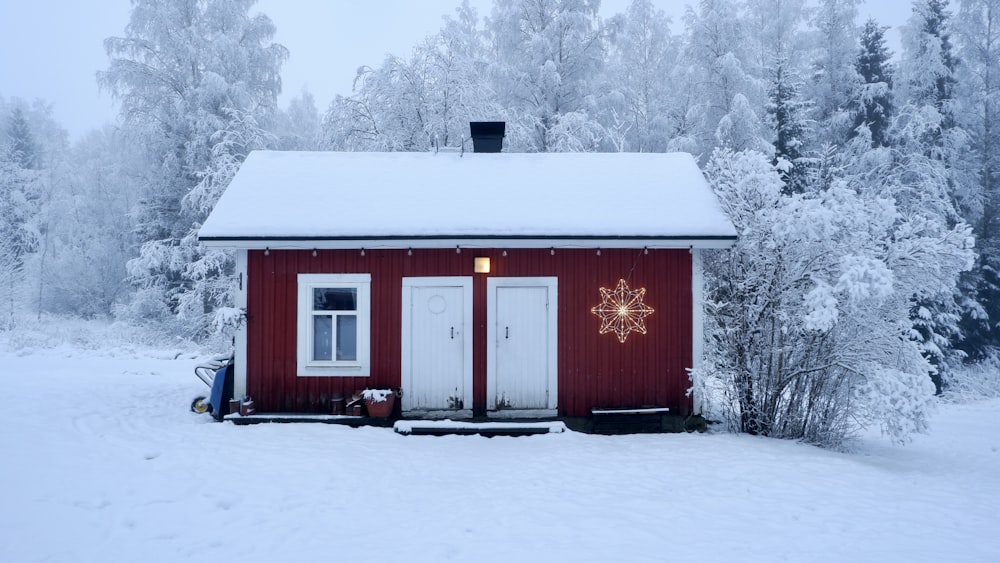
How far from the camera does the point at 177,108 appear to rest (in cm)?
1944

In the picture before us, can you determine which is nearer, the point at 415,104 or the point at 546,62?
the point at 415,104

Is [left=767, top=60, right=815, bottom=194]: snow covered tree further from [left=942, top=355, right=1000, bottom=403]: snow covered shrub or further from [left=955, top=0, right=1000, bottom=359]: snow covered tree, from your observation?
[left=942, top=355, right=1000, bottom=403]: snow covered shrub

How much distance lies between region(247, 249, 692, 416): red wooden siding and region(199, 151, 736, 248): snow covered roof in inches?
13.6

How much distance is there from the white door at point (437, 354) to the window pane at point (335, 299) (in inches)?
33.4

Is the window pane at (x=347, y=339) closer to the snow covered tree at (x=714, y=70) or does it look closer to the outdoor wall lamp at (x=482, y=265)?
the outdoor wall lamp at (x=482, y=265)

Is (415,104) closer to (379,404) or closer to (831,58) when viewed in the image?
(379,404)

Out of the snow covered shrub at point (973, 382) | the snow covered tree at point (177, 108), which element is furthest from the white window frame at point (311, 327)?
the snow covered shrub at point (973, 382)

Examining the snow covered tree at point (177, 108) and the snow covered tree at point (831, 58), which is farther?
the snow covered tree at point (831, 58)

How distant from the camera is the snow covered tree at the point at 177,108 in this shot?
19266 mm

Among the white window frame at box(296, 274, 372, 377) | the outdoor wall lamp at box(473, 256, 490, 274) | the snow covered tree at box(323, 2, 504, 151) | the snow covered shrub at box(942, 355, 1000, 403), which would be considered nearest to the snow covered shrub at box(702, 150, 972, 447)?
the outdoor wall lamp at box(473, 256, 490, 274)

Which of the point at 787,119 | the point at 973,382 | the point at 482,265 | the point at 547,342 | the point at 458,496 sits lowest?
the point at 973,382

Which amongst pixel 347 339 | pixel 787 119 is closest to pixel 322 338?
pixel 347 339

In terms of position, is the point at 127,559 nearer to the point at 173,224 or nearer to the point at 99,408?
the point at 99,408

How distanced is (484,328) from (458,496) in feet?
11.4
